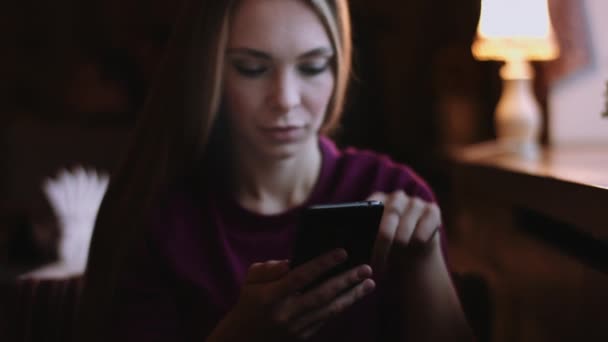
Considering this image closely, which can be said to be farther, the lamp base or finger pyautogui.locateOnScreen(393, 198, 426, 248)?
the lamp base

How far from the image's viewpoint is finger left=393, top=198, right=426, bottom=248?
484 mm

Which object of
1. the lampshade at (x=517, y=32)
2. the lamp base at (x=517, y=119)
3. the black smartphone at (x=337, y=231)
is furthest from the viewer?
the lamp base at (x=517, y=119)

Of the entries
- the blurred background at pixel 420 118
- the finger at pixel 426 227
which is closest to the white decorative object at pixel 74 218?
the blurred background at pixel 420 118

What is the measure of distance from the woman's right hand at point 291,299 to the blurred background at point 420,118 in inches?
6.2

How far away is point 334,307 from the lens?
1.54 feet

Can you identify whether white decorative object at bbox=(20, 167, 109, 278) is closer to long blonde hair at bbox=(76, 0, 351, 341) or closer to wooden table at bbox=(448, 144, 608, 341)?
long blonde hair at bbox=(76, 0, 351, 341)

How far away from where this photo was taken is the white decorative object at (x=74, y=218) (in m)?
0.78

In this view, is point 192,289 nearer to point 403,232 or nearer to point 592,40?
point 403,232

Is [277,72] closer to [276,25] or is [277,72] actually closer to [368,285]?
[276,25]

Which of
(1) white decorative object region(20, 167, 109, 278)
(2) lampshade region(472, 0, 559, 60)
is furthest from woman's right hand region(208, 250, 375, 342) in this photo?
(2) lampshade region(472, 0, 559, 60)

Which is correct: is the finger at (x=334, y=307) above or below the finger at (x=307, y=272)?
below

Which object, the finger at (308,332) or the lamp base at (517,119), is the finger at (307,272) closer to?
the finger at (308,332)

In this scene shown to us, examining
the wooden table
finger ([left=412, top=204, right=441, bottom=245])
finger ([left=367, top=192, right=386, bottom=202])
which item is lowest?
the wooden table

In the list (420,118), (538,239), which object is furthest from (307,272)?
(420,118)
